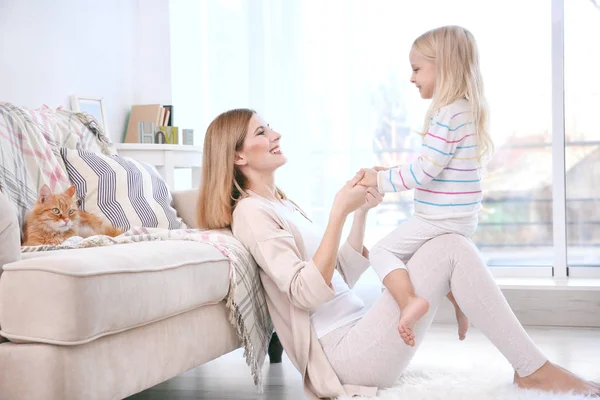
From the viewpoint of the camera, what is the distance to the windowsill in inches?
133

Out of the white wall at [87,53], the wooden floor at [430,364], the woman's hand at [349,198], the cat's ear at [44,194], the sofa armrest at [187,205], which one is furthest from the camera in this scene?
the white wall at [87,53]

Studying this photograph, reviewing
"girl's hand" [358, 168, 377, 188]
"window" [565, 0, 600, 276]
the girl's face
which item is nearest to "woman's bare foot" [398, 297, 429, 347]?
"girl's hand" [358, 168, 377, 188]

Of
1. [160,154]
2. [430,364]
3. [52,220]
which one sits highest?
[160,154]

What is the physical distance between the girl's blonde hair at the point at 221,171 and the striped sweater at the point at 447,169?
0.45m

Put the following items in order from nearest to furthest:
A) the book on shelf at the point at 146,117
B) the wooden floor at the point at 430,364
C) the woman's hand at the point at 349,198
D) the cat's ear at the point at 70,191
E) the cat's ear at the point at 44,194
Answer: the woman's hand at the point at 349,198
the cat's ear at the point at 44,194
the cat's ear at the point at 70,191
the wooden floor at the point at 430,364
the book on shelf at the point at 146,117

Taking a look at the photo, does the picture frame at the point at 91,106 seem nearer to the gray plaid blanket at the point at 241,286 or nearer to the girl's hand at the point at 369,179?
the gray plaid blanket at the point at 241,286

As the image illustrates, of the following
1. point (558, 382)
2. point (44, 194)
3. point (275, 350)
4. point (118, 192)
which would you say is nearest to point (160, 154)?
point (118, 192)

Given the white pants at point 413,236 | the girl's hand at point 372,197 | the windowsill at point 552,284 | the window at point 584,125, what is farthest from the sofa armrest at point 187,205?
the window at point 584,125

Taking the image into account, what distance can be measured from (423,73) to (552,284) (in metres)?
1.68

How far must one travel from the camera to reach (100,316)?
4.71 ft

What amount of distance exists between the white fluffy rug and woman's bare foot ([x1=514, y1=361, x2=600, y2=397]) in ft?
0.09

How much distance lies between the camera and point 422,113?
3908mm

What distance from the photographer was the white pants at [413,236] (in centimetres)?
197

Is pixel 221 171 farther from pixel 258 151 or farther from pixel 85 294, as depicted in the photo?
pixel 85 294
